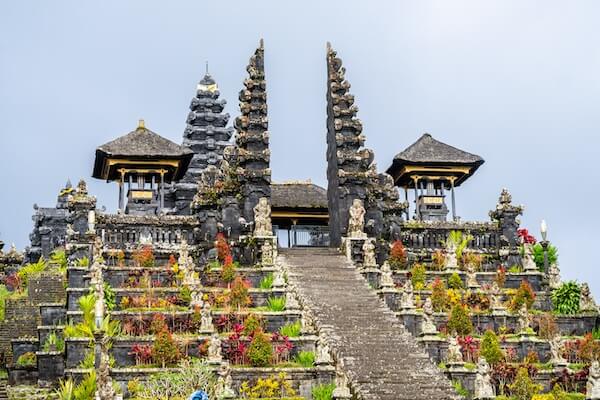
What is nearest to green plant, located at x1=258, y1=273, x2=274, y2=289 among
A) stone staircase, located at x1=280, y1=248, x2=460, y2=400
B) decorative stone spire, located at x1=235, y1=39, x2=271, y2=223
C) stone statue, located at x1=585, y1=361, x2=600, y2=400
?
stone staircase, located at x1=280, y1=248, x2=460, y2=400

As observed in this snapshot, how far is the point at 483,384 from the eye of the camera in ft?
80.1

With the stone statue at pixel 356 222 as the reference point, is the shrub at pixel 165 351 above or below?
below

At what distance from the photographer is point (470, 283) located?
32781 mm

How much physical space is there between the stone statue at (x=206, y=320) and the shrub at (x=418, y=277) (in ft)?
25.7

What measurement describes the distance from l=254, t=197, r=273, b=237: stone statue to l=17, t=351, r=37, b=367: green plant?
29.2 feet

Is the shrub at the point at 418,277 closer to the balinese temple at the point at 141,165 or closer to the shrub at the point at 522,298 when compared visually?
the shrub at the point at 522,298

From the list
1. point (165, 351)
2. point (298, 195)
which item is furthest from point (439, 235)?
point (165, 351)

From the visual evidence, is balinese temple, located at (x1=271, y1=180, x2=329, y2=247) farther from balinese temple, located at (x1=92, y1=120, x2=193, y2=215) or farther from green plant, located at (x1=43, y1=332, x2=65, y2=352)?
green plant, located at (x1=43, y1=332, x2=65, y2=352)

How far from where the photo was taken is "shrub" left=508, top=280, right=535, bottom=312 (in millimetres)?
31484

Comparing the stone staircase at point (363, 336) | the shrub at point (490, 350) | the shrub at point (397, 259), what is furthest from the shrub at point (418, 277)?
the shrub at point (490, 350)

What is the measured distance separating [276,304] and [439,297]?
4808mm

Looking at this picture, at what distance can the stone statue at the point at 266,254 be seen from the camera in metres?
33.4

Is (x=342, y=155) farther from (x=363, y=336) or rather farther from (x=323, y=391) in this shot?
(x=323, y=391)

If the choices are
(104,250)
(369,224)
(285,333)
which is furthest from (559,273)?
(104,250)
